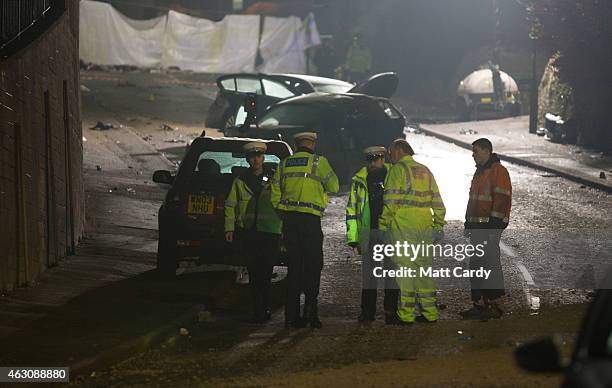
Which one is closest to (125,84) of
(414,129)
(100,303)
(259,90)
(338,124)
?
(414,129)

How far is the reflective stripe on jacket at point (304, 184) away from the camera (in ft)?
36.6

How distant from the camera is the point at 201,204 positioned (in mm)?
13102

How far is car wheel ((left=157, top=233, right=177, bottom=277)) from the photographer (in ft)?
43.2

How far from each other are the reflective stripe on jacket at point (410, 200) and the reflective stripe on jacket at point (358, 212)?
0.59 ft

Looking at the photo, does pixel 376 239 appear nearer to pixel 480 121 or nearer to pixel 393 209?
pixel 393 209

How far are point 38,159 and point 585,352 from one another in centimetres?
939

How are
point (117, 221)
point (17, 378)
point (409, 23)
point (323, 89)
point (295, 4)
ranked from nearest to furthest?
1. point (17, 378)
2. point (117, 221)
3. point (323, 89)
4. point (409, 23)
5. point (295, 4)

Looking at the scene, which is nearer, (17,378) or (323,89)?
(17,378)

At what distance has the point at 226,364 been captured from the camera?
946 cm

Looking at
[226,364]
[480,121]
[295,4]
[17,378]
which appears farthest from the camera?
[295,4]

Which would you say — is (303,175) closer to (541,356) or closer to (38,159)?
(38,159)

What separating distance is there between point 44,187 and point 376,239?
4.13m

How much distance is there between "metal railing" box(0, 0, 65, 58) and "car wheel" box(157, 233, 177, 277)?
2.55 meters

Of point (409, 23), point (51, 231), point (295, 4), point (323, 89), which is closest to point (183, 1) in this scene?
point (295, 4)
